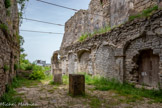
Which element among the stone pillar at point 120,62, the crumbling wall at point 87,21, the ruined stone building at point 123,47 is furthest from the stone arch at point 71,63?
the stone pillar at point 120,62

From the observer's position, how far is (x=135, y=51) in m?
6.71

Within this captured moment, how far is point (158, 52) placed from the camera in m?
5.57

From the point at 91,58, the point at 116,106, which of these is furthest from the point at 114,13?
the point at 116,106

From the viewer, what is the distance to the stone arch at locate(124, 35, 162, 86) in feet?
19.5

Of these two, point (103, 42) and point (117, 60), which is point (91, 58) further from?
point (117, 60)

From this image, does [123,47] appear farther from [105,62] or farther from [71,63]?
[71,63]

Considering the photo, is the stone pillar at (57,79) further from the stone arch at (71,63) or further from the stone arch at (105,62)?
the stone arch at (71,63)

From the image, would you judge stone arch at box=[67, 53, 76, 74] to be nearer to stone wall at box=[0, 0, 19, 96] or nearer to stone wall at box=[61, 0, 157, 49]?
stone wall at box=[61, 0, 157, 49]

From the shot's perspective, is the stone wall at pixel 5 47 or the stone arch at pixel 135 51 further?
the stone arch at pixel 135 51

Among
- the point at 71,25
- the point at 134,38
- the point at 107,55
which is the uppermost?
the point at 71,25

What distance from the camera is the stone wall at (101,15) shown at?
8558 mm

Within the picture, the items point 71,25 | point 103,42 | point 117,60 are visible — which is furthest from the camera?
point 71,25

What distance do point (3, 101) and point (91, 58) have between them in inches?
282

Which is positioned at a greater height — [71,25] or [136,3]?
[71,25]
